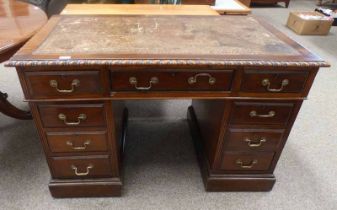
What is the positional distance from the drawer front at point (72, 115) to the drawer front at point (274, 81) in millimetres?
609

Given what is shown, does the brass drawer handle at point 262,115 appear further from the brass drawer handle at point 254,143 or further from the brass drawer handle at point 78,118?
the brass drawer handle at point 78,118

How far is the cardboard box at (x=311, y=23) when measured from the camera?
3.41 metres

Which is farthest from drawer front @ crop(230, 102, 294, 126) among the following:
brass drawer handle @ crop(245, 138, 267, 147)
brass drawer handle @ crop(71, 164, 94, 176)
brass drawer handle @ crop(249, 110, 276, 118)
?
brass drawer handle @ crop(71, 164, 94, 176)

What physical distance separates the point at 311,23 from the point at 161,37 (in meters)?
3.10

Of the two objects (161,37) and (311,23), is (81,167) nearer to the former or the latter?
(161,37)

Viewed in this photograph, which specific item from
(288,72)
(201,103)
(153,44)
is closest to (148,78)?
(153,44)

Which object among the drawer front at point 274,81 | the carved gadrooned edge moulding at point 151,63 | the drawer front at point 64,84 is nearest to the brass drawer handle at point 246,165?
the drawer front at point 274,81

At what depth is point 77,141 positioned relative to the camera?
1150 millimetres

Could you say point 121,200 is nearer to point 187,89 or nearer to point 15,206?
point 15,206

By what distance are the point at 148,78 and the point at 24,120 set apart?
1.29 meters

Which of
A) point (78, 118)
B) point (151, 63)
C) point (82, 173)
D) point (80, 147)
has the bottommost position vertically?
point (82, 173)

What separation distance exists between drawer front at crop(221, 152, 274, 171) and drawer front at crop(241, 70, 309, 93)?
0.37 metres

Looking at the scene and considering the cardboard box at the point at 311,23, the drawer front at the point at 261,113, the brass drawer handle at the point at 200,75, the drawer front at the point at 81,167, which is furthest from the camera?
the cardboard box at the point at 311,23

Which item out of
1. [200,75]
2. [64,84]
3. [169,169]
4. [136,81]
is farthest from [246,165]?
[64,84]
